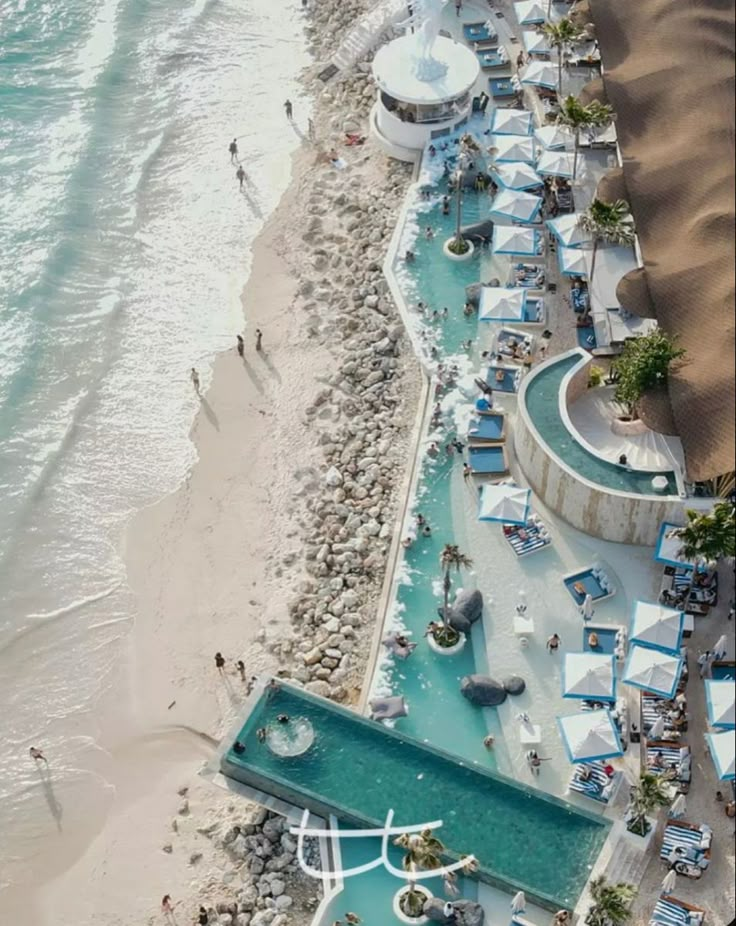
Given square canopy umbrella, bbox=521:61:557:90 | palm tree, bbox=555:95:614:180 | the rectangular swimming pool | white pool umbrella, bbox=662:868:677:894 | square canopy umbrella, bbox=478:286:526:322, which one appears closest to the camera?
white pool umbrella, bbox=662:868:677:894

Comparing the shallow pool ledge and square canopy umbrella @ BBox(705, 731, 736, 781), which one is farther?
the shallow pool ledge

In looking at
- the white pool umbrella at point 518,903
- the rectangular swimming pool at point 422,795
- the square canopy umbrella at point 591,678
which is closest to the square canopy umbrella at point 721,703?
the square canopy umbrella at point 591,678

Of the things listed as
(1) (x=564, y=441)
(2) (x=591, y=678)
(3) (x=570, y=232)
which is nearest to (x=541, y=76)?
(3) (x=570, y=232)

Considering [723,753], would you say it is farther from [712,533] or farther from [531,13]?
[531,13]

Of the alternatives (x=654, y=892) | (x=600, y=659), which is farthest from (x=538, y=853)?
(x=600, y=659)

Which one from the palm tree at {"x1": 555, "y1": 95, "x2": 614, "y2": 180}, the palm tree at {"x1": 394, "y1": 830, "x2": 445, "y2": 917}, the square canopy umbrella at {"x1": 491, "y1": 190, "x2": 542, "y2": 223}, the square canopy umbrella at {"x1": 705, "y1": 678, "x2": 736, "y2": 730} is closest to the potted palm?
the palm tree at {"x1": 394, "y1": 830, "x2": 445, "y2": 917}

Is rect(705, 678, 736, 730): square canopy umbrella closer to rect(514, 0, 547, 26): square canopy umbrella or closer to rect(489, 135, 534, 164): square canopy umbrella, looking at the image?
rect(489, 135, 534, 164): square canopy umbrella

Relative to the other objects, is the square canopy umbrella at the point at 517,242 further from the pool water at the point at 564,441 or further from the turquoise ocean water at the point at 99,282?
the turquoise ocean water at the point at 99,282

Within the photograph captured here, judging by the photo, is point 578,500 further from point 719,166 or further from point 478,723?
point 719,166
